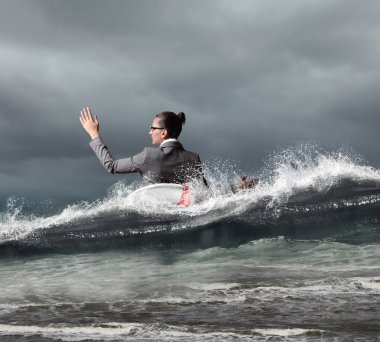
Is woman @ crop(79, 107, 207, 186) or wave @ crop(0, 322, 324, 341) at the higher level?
woman @ crop(79, 107, 207, 186)

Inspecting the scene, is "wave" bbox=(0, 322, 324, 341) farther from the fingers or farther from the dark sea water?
the fingers

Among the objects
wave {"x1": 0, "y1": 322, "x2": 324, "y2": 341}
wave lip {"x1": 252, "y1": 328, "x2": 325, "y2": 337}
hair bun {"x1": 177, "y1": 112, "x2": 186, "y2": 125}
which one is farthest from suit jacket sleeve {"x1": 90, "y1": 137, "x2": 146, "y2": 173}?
wave lip {"x1": 252, "y1": 328, "x2": 325, "y2": 337}

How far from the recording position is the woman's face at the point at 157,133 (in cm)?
787

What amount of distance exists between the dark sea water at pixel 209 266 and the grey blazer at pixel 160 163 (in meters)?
0.51

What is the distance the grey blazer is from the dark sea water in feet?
1.66

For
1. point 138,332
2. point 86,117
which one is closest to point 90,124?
point 86,117

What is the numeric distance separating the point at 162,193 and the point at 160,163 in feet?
1.43

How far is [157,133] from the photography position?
790 centimetres

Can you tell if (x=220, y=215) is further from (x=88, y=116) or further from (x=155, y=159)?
(x=88, y=116)

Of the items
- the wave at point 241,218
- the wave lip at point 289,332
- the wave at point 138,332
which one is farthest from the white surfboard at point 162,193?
the wave lip at point 289,332

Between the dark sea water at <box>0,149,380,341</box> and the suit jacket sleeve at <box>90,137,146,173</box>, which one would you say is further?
the suit jacket sleeve at <box>90,137,146,173</box>

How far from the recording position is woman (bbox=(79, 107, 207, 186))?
302 inches

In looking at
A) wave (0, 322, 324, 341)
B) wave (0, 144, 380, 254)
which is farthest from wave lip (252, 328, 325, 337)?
wave (0, 144, 380, 254)

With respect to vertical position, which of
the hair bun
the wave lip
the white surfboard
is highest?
the hair bun
